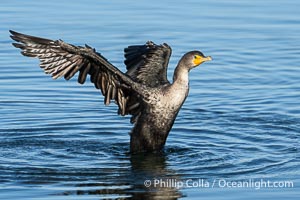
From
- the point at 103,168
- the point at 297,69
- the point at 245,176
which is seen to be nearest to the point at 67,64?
the point at 103,168

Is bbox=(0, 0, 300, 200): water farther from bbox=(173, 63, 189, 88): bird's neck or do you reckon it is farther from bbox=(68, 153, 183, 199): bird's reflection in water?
bbox=(173, 63, 189, 88): bird's neck

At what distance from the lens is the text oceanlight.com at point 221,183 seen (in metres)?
14.1

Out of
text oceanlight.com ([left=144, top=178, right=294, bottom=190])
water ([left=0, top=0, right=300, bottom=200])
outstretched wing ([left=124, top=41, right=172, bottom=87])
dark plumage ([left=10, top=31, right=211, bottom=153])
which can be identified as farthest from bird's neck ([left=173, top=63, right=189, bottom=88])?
text oceanlight.com ([left=144, top=178, right=294, bottom=190])

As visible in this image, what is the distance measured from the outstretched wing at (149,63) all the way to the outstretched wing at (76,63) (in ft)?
2.04

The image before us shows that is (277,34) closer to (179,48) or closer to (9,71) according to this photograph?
(179,48)

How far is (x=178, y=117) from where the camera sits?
18.1 m

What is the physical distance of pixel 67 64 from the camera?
1535 centimetres

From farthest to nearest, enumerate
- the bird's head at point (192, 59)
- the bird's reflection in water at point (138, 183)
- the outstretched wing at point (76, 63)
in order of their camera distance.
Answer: the bird's head at point (192, 59) < the outstretched wing at point (76, 63) < the bird's reflection in water at point (138, 183)

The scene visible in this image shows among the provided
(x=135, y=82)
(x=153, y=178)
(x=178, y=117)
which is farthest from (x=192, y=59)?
(x=178, y=117)

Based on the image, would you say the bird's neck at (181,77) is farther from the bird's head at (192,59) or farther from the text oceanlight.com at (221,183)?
the text oceanlight.com at (221,183)

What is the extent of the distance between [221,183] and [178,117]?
4019 millimetres

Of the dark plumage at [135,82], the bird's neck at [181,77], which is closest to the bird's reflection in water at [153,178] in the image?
the dark plumage at [135,82]

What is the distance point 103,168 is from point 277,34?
812 centimetres

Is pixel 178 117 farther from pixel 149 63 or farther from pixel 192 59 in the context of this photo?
pixel 192 59
